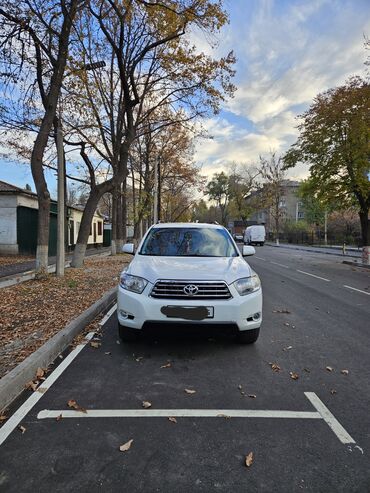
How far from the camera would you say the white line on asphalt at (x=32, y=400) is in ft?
9.58

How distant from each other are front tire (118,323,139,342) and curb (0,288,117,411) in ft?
2.76

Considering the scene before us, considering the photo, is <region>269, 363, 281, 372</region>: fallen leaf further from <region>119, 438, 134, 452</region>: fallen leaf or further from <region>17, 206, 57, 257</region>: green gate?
A: <region>17, 206, 57, 257</region>: green gate

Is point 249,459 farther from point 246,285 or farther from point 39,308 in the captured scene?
point 39,308

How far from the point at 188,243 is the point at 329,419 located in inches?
136

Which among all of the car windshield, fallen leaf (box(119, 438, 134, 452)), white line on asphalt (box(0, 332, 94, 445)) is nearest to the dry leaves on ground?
white line on asphalt (box(0, 332, 94, 445))

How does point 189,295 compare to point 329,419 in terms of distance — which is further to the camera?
point 189,295

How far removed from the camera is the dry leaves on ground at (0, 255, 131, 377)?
4707 millimetres

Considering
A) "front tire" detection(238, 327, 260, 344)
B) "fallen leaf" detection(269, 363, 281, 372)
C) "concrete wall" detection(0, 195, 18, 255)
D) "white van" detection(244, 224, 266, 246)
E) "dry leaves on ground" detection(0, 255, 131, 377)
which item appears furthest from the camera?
"white van" detection(244, 224, 266, 246)

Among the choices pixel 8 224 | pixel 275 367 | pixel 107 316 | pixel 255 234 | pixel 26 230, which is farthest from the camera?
pixel 255 234

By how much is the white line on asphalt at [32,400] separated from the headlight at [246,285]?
2321 mm

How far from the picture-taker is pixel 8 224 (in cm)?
1994

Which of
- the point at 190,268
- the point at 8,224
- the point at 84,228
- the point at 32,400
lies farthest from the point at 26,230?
the point at 32,400

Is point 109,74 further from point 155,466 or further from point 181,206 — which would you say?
point 181,206

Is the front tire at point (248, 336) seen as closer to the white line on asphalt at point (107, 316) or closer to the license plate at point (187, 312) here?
the license plate at point (187, 312)
